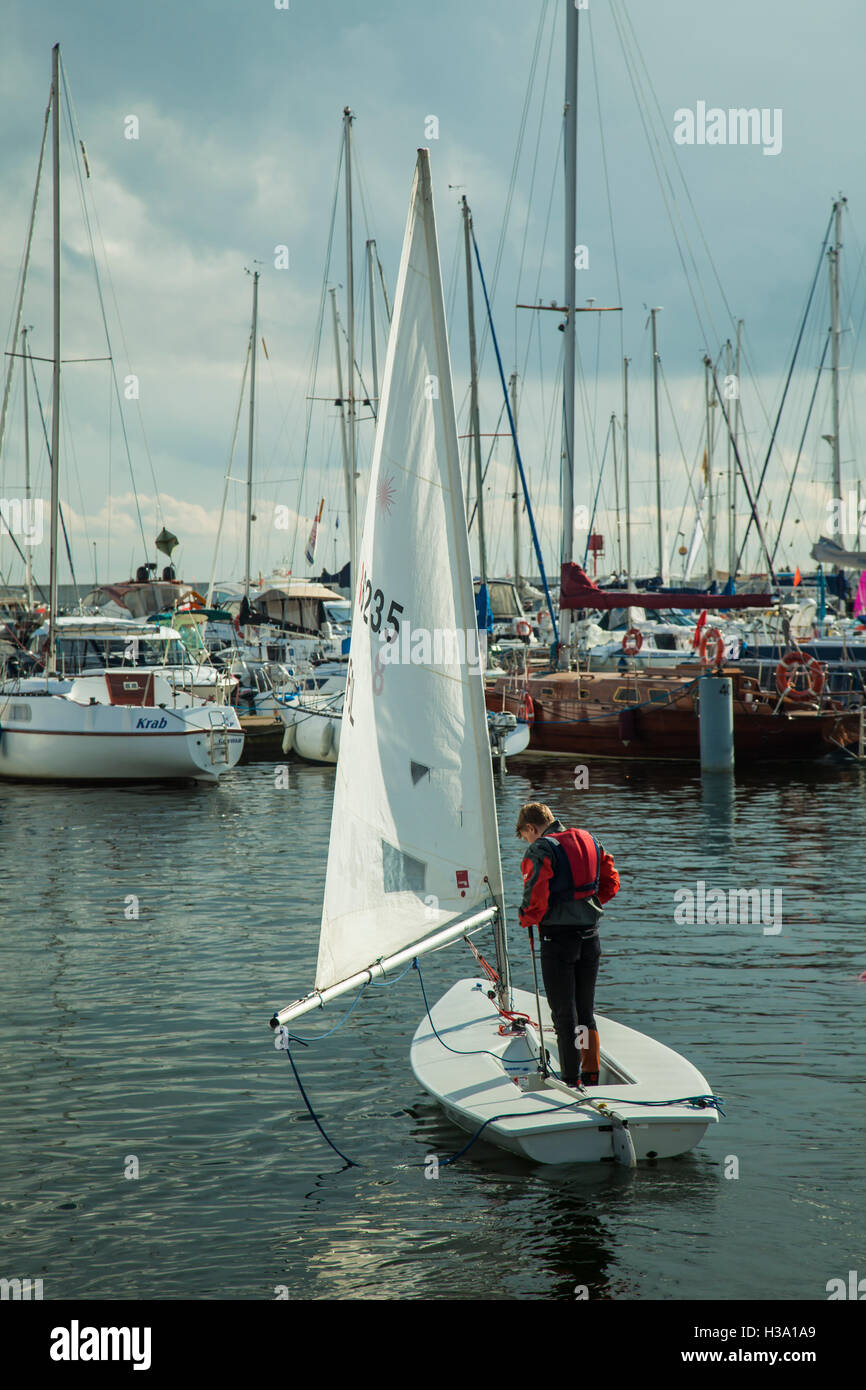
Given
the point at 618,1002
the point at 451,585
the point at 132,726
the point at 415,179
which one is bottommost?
the point at 618,1002

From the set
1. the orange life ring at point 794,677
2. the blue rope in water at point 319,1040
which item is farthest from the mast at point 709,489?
the blue rope in water at point 319,1040

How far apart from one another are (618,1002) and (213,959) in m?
4.56

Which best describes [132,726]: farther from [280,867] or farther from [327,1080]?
[327,1080]

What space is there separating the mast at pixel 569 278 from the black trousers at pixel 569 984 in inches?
865

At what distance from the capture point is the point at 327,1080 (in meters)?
9.31

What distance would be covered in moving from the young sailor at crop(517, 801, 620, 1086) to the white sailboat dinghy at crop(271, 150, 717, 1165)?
0.90 feet

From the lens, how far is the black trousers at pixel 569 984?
7.62 m

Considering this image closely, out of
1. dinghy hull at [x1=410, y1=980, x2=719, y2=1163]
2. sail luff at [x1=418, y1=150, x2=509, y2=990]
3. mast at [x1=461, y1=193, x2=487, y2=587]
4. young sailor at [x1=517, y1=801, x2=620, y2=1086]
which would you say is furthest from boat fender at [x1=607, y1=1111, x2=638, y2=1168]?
mast at [x1=461, y1=193, x2=487, y2=587]

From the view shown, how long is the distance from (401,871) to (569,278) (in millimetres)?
24594

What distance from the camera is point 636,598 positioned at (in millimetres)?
28172

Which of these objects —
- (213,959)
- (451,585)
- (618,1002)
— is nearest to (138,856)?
(213,959)

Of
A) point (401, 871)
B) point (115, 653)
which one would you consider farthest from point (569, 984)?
point (115, 653)

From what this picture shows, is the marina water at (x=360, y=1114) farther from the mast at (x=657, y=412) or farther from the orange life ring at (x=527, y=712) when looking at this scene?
the mast at (x=657, y=412)

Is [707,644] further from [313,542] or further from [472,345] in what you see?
[313,542]
